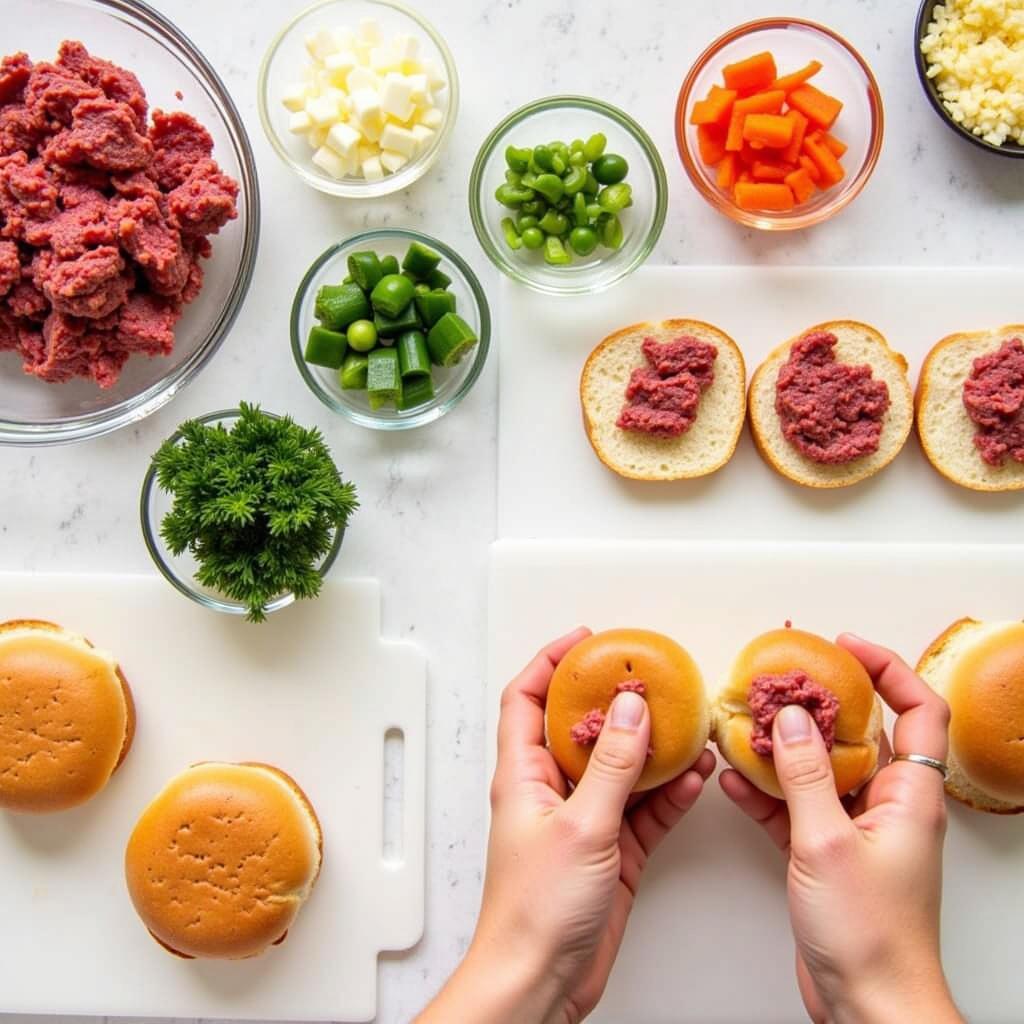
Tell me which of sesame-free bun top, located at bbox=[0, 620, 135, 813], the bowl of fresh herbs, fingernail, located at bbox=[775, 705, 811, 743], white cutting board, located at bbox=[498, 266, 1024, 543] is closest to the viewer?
fingernail, located at bbox=[775, 705, 811, 743]

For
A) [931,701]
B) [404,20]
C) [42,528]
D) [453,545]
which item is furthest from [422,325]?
[931,701]

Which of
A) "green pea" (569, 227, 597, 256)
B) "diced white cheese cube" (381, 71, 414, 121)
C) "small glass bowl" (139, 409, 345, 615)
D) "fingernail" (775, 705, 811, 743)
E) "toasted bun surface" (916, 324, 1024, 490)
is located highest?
"diced white cheese cube" (381, 71, 414, 121)

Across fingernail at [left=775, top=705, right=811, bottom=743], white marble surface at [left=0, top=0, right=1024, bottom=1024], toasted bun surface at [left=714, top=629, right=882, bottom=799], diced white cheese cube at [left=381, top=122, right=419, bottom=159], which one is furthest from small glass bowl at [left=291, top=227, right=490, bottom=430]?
fingernail at [left=775, top=705, right=811, bottom=743]

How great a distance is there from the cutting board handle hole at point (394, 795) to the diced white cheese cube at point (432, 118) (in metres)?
1.65

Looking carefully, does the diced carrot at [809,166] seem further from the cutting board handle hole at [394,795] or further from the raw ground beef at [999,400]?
the cutting board handle hole at [394,795]

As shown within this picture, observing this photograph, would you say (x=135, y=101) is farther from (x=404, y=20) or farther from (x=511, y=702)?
(x=511, y=702)

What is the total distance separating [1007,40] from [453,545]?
201 centimetres

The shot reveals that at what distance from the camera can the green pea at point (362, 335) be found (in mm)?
2576

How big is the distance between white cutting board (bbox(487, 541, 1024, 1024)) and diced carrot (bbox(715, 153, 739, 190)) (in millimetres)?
977

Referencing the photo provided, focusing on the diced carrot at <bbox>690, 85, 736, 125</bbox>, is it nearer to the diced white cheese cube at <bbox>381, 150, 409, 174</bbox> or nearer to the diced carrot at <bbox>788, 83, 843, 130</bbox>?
the diced carrot at <bbox>788, 83, 843, 130</bbox>

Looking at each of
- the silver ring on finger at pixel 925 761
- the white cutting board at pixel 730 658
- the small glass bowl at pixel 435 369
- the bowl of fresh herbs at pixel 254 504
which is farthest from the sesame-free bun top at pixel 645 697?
the small glass bowl at pixel 435 369

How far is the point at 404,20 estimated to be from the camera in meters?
2.73

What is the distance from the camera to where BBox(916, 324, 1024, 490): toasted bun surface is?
265cm

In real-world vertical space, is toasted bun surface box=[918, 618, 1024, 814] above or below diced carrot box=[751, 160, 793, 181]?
below
